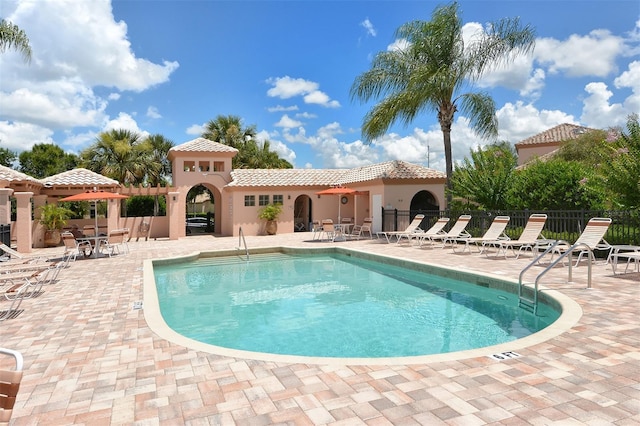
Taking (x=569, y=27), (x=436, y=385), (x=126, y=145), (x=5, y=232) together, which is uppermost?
(x=569, y=27)

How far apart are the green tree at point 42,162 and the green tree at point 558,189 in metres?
39.0

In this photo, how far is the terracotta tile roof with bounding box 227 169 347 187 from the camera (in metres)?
24.7

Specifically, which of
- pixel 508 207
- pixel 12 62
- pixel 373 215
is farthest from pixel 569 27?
pixel 12 62

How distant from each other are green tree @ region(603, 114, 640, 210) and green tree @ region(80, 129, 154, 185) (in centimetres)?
2739

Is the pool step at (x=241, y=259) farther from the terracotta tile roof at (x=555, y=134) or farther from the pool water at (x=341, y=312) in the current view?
the terracotta tile roof at (x=555, y=134)

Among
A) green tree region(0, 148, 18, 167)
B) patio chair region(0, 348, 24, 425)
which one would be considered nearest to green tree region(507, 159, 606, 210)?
patio chair region(0, 348, 24, 425)

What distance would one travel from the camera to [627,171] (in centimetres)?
1169

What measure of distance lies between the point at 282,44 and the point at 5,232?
14.5m

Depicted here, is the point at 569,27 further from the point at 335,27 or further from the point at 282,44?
the point at 282,44

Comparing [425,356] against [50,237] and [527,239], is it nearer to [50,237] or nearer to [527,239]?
[527,239]

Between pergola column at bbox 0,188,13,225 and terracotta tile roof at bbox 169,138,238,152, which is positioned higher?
terracotta tile roof at bbox 169,138,238,152

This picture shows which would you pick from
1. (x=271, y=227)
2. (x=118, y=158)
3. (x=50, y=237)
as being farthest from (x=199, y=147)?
(x=50, y=237)

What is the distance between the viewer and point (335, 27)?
60.1ft

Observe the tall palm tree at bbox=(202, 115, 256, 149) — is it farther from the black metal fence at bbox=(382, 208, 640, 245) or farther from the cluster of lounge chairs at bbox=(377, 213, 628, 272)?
the cluster of lounge chairs at bbox=(377, 213, 628, 272)
